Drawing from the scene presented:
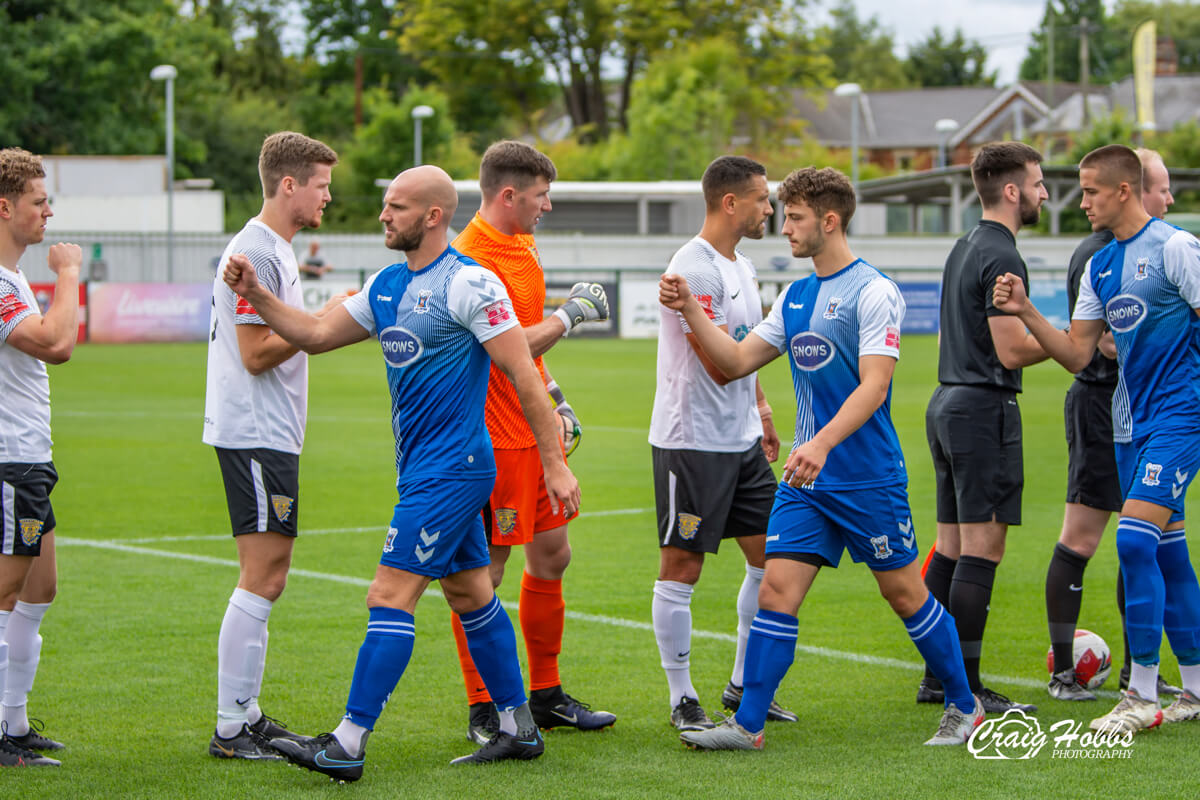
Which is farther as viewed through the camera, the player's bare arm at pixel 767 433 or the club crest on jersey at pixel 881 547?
the player's bare arm at pixel 767 433

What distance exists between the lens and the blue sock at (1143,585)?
5.43m

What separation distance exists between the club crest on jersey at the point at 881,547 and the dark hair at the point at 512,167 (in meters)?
1.96

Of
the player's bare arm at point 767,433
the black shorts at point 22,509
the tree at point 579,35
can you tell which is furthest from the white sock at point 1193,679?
the tree at point 579,35

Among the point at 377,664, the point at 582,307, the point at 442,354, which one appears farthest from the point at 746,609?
the point at 442,354

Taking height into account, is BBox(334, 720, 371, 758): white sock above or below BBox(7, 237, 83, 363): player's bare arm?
below

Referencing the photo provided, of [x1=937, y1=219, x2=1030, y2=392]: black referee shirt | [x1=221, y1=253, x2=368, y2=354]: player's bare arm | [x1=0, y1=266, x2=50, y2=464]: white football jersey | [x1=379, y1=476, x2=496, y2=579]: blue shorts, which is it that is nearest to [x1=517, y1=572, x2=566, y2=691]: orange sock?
[x1=379, y1=476, x2=496, y2=579]: blue shorts

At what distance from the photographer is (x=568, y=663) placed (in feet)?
21.7

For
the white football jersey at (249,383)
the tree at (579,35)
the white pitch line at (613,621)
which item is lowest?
the white pitch line at (613,621)

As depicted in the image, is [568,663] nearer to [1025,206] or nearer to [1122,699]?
[1122,699]

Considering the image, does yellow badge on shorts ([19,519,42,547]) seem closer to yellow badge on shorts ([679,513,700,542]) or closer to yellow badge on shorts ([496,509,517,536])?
yellow badge on shorts ([496,509,517,536])

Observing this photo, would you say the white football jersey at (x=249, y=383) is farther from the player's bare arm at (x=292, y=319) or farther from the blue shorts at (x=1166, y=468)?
the blue shorts at (x=1166, y=468)

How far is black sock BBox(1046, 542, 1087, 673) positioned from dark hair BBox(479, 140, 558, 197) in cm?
288

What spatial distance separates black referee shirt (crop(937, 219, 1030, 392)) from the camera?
5.79 m

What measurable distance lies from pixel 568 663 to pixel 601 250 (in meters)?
36.2
